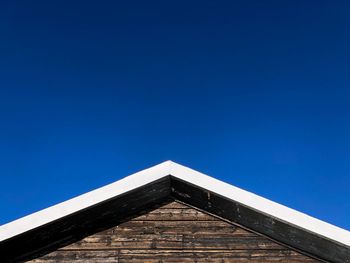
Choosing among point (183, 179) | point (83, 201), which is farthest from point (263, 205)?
point (83, 201)

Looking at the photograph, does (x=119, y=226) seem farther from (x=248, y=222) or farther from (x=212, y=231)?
(x=248, y=222)

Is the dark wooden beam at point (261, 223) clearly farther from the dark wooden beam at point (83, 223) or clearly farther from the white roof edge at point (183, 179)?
the dark wooden beam at point (83, 223)

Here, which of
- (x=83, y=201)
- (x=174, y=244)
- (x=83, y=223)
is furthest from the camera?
(x=174, y=244)

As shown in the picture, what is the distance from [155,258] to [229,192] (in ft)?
4.88

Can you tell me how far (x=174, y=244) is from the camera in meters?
8.34

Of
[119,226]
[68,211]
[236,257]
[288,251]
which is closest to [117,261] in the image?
[119,226]

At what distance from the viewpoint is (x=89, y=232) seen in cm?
834

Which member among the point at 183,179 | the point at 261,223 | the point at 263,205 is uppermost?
the point at 183,179

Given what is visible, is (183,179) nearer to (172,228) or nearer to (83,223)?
(172,228)

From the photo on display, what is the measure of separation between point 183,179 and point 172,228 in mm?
808

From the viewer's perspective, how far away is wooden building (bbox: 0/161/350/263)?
25.9 feet

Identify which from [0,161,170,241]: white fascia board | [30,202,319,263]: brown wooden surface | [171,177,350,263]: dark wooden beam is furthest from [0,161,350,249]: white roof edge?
[30,202,319,263]: brown wooden surface

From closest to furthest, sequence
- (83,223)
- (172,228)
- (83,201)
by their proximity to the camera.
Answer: (83,201) < (83,223) < (172,228)

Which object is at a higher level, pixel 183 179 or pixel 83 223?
pixel 183 179
